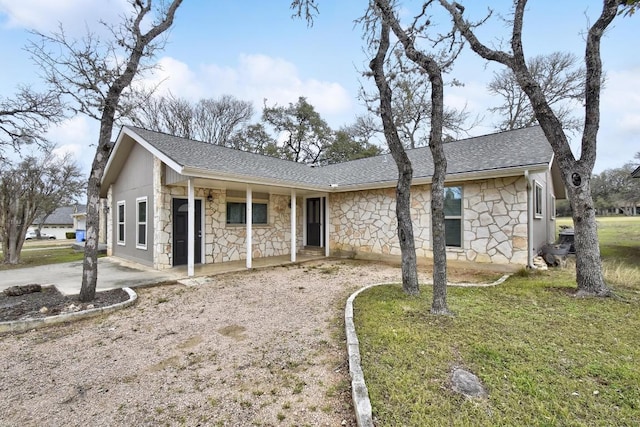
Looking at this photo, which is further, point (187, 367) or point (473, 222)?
point (473, 222)

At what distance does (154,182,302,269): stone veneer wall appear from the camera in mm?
8555

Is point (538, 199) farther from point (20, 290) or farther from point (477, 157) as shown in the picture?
point (20, 290)

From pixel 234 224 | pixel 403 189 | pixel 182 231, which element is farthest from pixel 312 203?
pixel 403 189

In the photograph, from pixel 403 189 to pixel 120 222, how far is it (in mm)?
10508

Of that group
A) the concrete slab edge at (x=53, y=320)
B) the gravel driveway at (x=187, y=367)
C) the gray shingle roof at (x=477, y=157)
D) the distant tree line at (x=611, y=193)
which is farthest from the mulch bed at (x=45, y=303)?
the distant tree line at (x=611, y=193)

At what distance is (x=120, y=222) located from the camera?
10898 millimetres

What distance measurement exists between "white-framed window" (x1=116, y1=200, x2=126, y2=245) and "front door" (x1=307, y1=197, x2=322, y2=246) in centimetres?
680

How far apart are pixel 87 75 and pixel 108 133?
1061 millimetres

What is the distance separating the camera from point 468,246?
818 centimetres

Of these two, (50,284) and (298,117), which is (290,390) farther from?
(298,117)

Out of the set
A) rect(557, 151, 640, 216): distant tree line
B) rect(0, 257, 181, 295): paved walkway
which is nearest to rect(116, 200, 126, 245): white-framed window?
rect(0, 257, 181, 295): paved walkway


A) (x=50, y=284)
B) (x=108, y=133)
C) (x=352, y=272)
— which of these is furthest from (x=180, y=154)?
(x=352, y=272)

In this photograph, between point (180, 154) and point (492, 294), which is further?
point (180, 154)

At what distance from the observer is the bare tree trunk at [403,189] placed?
17.3 ft
